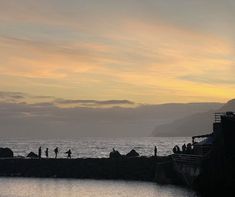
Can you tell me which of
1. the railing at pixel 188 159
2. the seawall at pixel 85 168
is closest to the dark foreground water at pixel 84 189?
the railing at pixel 188 159

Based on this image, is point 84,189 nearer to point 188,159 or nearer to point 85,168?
point 188,159

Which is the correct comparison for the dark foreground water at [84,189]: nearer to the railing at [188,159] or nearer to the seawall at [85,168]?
the railing at [188,159]

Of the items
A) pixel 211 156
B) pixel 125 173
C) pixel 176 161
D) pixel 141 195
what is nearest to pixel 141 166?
pixel 125 173

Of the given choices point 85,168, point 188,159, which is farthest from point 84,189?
point 85,168

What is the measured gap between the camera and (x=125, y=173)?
240 ft

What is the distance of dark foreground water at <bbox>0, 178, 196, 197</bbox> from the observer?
56406 millimetres

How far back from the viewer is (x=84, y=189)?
6150 cm

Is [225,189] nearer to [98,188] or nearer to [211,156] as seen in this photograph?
[211,156]

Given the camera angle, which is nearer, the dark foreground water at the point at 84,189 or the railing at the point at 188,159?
the railing at the point at 188,159

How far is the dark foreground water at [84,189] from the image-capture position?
2221 inches

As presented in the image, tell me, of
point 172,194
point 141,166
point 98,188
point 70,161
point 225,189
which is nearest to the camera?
point 225,189

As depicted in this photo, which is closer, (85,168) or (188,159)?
(188,159)

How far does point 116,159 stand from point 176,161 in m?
13.6

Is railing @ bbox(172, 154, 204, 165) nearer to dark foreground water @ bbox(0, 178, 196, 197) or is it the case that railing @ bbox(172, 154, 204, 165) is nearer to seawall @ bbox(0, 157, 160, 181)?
dark foreground water @ bbox(0, 178, 196, 197)
